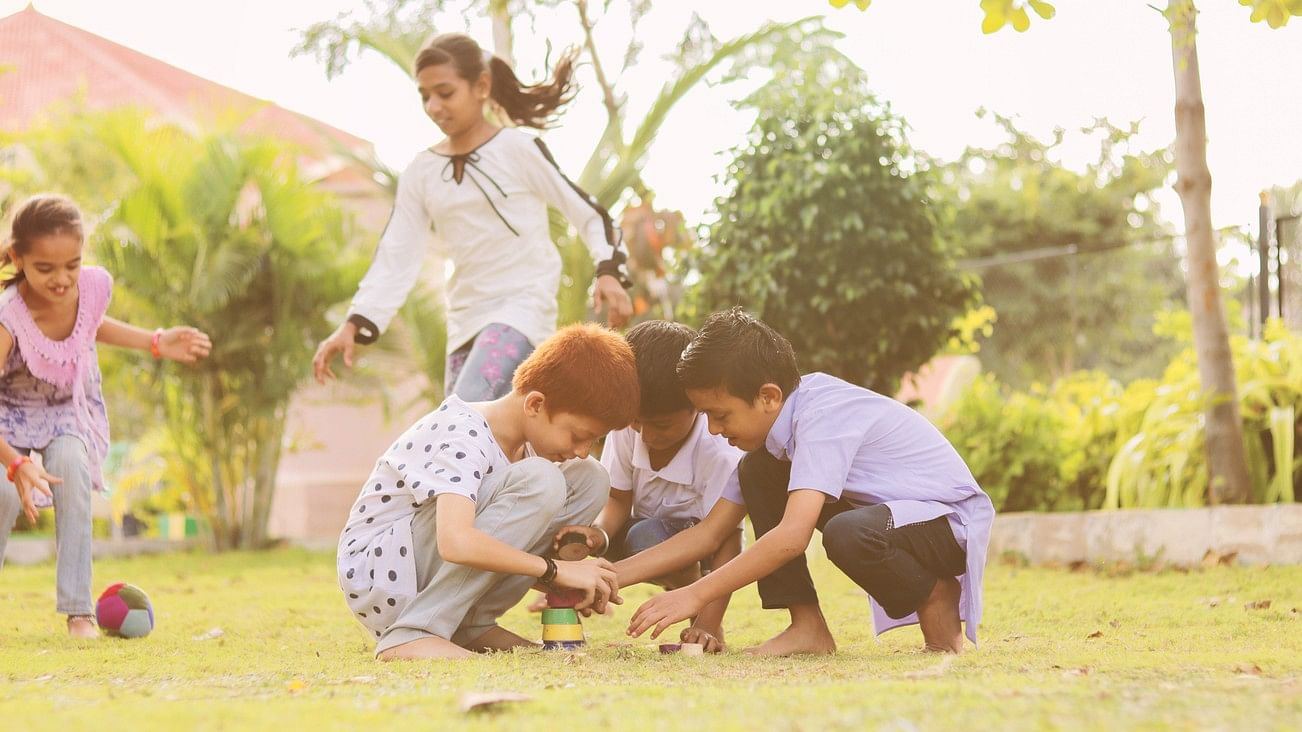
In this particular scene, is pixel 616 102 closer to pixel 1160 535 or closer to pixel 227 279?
pixel 227 279

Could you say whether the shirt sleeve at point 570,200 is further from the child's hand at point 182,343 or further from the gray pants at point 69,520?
the gray pants at point 69,520

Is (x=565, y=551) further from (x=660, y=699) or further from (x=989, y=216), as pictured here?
(x=989, y=216)

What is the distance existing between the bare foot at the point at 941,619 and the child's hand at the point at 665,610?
610mm

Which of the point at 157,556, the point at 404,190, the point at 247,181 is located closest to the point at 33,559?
the point at 157,556

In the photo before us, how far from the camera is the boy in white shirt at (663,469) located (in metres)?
3.49

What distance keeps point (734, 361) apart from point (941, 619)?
829 mm

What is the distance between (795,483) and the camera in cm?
315

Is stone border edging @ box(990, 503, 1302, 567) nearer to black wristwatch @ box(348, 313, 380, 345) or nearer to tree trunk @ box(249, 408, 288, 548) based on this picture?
black wristwatch @ box(348, 313, 380, 345)

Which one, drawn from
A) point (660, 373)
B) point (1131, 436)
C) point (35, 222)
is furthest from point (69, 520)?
point (1131, 436)

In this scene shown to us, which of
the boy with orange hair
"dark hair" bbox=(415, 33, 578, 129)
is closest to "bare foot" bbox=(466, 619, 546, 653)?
the boy with orange hair

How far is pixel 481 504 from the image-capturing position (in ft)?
10.5

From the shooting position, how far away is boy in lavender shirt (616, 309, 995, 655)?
3.14 m

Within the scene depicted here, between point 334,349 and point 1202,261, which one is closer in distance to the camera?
point 334,349

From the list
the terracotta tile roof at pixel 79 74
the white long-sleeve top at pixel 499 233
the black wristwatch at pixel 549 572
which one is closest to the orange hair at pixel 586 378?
the black wristwatch at pixel 549 572
